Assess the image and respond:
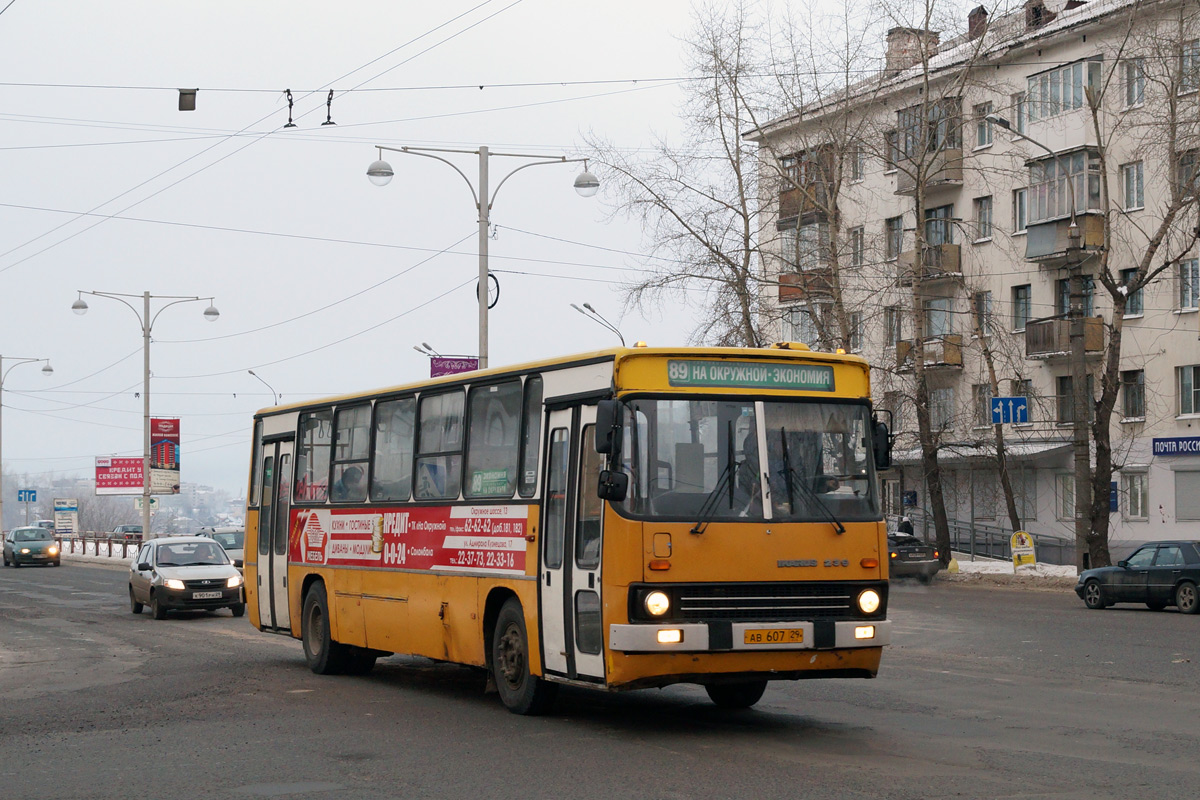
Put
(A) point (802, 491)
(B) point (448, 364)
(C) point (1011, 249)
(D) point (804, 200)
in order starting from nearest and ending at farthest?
(A) point (802, 491), (B) point (448, 364), (D) point (804, 200), (C) point (1011, 249)

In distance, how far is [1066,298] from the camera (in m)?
50.4

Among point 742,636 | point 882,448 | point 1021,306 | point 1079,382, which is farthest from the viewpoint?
point 1021,306

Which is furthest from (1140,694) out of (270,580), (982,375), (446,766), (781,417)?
(982,375)

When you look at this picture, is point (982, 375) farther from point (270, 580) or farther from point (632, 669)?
point (632, 669)

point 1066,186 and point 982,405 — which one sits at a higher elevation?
point 1066,186

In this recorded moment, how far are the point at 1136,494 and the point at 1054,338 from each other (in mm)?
5674

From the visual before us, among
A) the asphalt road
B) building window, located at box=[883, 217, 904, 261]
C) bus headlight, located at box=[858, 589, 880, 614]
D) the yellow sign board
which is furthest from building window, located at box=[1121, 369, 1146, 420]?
bus headlight, located at box=[858, 589, 880, 614]

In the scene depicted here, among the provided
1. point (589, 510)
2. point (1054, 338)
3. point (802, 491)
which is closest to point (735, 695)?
point (802, 491)

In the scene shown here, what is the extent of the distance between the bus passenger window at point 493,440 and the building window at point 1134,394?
39.2 m

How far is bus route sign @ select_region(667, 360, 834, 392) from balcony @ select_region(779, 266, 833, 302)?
30.0 metres

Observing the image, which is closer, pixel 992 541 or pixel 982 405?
pixel 982 405

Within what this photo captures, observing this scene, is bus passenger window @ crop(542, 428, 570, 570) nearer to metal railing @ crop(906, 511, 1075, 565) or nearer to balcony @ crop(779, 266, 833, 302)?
balcony @ crop(779, 266, 833, 302)

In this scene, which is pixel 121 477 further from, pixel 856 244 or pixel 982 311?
pixel 982 311

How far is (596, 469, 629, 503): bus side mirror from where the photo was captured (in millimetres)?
10734
